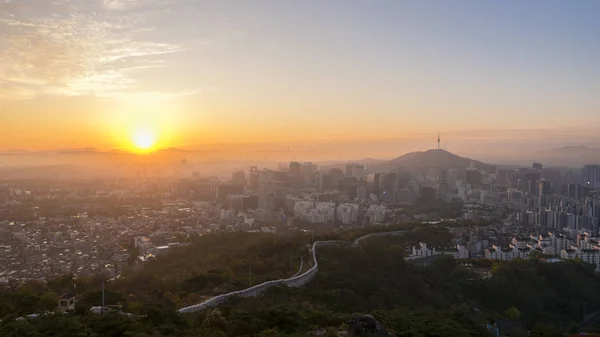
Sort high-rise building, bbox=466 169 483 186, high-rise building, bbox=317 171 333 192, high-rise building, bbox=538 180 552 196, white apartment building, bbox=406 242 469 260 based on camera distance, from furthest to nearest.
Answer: high-rise building, bbox=466 169 483 186 → high-rise building, bbox=317 171 333 192 → high-rise building, bbox=538 180 552 196 → white apartment building, bbox=406 242 469 260

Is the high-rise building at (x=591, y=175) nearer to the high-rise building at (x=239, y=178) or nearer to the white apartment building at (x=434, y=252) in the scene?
the high-rise building at (x=239, y=178)

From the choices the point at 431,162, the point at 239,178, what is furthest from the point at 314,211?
the point at 431,162

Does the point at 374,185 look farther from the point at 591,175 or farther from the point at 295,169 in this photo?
the point at 591,175

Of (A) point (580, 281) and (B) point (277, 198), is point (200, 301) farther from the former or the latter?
(B) point (277, 198)

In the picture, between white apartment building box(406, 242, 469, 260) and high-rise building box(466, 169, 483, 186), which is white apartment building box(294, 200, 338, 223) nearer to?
white apartment building box(406, 242, 469, 260)

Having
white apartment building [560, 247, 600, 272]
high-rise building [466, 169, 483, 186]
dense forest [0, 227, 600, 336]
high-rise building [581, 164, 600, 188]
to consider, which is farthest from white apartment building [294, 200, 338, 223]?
high-rise building [581, 164, 600, 188]

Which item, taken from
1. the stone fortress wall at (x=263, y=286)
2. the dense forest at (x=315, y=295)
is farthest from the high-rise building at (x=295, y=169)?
the stone fortress wall at (x=263, y=286)
